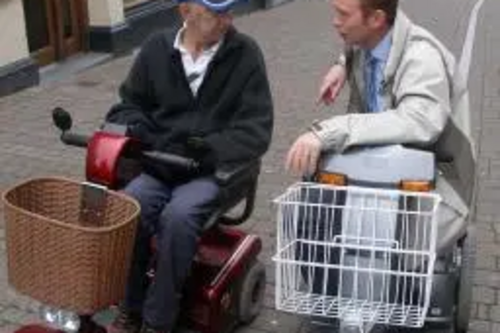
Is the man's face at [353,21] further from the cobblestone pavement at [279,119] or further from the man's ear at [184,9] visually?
the cobblestone pavement at [279,119]

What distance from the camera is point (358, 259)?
8.66ft

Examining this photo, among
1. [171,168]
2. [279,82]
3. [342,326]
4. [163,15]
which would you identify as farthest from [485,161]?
[163,15]

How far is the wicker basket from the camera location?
274 centimetres

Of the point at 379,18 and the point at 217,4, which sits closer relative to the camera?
the point at 379,18

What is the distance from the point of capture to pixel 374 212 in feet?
8.60

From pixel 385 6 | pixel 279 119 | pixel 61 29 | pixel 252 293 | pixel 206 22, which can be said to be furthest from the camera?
pixel 61 29

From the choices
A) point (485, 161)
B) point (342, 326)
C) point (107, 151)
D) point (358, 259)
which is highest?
point (107, 151)

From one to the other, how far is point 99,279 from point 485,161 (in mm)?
4181

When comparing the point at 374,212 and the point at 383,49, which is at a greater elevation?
the point at 383,49

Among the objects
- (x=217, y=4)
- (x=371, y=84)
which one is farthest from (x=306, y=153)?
(x=217, y=4)

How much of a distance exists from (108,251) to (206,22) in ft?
3.58

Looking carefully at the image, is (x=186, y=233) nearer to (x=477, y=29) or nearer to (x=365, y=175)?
(x=365, y=175)

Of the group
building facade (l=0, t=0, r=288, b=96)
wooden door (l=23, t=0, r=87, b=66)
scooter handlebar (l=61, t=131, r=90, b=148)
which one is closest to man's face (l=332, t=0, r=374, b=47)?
scooter handlebar (l=61, t=131, r=90, b=148)

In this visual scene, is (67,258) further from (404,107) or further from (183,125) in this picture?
(404,107)
